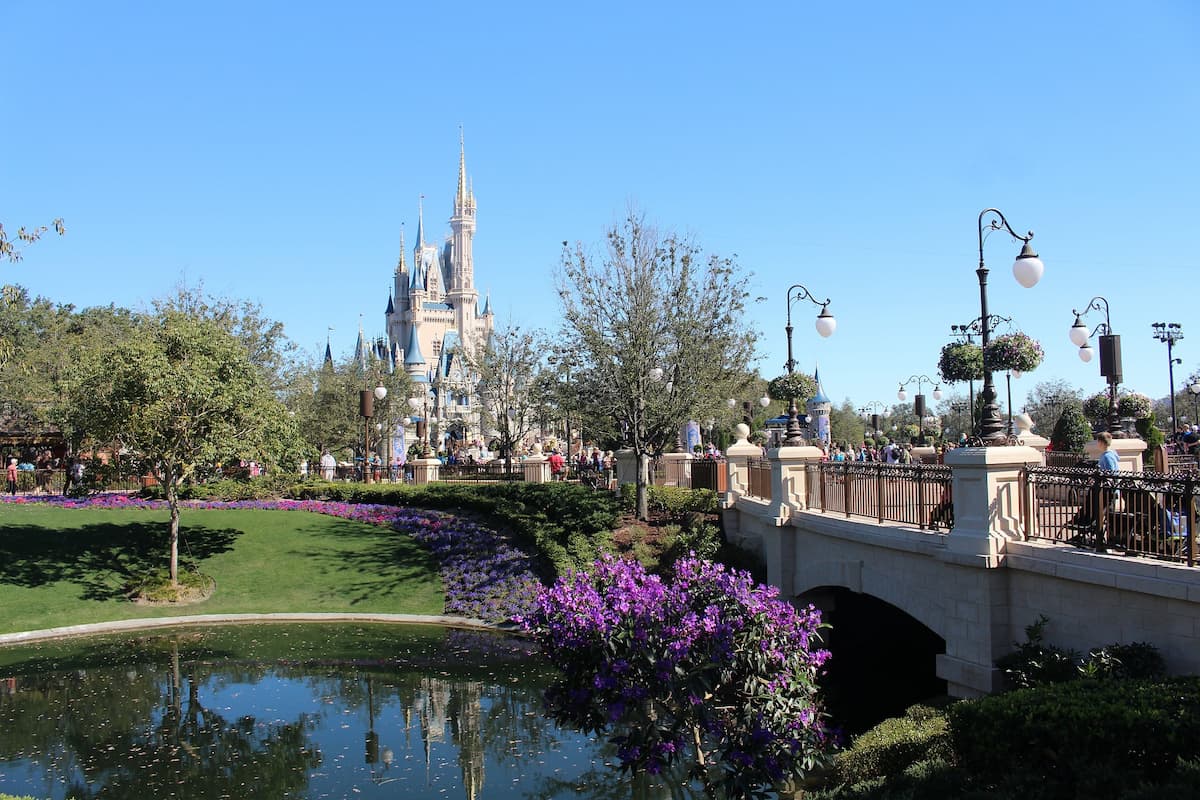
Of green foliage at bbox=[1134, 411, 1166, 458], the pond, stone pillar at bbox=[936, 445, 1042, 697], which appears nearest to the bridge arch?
stone pillar at bbox=[936, 445, 1042, 697]

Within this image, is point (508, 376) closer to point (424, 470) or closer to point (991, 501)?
point (424, 470)

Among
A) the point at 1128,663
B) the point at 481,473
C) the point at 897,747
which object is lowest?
the point at 897,747

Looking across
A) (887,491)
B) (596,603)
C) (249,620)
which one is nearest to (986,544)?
(887,491)

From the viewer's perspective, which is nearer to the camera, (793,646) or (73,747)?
(793,646)

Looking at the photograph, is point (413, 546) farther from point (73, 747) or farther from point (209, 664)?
point (73, 747)

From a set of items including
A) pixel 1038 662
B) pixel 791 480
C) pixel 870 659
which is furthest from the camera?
pixel 870 659

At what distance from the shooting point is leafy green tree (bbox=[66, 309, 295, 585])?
2270 cm

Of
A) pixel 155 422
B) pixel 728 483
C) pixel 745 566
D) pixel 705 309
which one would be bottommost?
pixel 745 566

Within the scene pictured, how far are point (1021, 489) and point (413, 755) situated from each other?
29.5 feet

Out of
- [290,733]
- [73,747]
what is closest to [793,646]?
[290,733]

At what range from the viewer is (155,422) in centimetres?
2292

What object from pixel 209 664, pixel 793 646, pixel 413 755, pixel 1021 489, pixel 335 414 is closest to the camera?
pixel 793 646

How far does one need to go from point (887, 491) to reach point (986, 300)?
3.57 metres

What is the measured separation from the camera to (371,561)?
25953 millimetres
